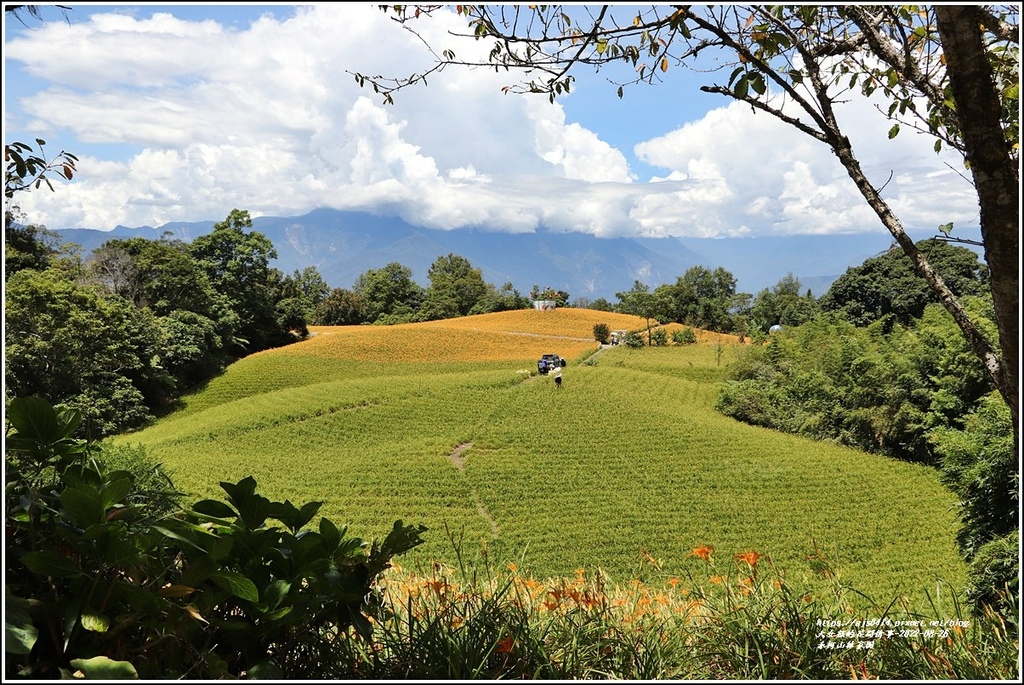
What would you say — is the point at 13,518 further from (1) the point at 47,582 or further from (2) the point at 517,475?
(2) the point at 517,475

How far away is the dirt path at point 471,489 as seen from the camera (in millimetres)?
16812

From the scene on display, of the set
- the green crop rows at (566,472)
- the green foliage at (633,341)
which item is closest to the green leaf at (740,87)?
the green crop rows at (566,472)

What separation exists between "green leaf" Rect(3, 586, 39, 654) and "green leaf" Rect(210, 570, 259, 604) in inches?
11.0

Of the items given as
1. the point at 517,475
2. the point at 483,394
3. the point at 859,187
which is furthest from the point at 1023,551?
the point at 483,394

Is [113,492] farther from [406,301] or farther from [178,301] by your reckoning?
[406,301]

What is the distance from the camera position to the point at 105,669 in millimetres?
1083

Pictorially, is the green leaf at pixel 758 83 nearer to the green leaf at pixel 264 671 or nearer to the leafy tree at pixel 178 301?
the green leaf at pixel 264 671

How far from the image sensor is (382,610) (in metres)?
1.49

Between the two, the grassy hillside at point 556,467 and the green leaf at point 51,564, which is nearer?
the green leaf at point 51,564

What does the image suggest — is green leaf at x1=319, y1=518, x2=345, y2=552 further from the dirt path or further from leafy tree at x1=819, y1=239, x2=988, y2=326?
leafy tree at x1=819, y1=239, x2=988, y2=326

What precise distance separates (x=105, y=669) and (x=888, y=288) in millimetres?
45439

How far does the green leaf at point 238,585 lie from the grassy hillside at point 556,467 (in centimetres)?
794

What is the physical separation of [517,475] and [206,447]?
11.1m

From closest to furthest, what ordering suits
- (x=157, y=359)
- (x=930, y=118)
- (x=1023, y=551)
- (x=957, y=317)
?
(x=1023, y=551), (x=957, y=317), (x=930, y=118), (x=157, y=359)
